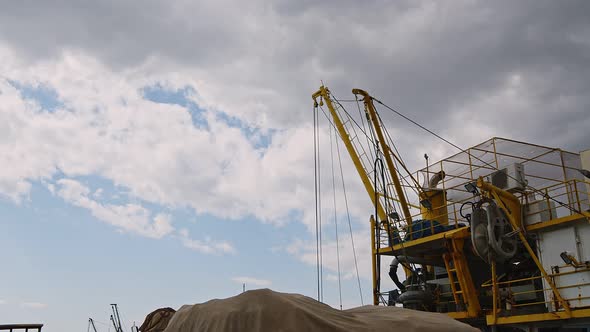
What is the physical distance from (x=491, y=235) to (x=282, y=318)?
13880 millimetres

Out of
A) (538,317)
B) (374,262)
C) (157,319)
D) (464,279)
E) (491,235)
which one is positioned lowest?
(538,317)

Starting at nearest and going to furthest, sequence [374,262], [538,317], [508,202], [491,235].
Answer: [538,317], [491,235], [508,202], [374,262]

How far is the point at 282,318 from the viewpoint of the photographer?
7.02 metres

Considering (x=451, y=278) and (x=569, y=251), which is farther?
(x=451, y=278)

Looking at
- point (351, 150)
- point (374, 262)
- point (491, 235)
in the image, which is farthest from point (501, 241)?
point (351, 150)

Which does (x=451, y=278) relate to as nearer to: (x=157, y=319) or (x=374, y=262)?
(x=374, y=262)

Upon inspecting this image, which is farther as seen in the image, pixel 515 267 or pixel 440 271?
pixel 440 271

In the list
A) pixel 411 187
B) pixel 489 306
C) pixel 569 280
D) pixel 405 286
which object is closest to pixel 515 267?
pixel 489 306

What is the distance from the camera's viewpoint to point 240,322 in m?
6.89

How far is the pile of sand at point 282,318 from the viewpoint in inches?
273

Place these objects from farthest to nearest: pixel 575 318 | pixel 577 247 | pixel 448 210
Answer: pixel 448 210 → pixel 577 247 → pixel 575 318

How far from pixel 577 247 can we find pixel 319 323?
14.4m

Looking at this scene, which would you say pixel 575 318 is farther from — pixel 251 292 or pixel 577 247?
pixel 251 292

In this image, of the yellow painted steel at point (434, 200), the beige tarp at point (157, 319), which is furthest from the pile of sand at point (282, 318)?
the yellow painted steel at point (434, 200)
